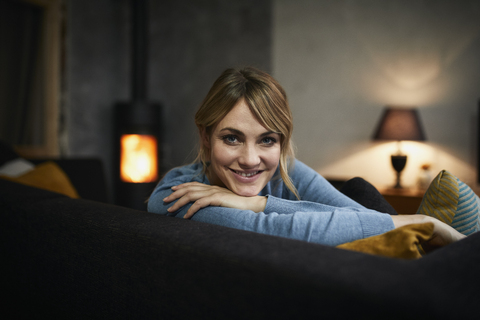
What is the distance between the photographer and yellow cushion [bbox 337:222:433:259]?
22.3 inches

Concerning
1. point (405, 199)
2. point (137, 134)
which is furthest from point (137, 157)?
point (405, 199)

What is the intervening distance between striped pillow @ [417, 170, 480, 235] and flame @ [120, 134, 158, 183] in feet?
10.6

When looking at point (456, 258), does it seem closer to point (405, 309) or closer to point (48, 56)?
point (405, 309)

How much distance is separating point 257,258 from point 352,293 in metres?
0.16

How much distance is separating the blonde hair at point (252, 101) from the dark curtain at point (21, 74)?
10.8 feet

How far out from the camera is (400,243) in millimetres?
582

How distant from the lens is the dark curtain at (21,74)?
3393 millimetres

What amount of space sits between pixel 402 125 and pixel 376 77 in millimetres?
636

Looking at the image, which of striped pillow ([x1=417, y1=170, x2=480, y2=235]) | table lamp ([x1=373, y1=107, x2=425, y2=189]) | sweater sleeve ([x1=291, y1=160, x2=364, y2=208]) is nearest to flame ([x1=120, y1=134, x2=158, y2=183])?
table lamp ([x1=373, y1=107, x2=425, y2=189])

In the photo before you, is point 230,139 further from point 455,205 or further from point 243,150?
point 455,205

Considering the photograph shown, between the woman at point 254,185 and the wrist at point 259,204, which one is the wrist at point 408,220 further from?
the wrist at point 259,204

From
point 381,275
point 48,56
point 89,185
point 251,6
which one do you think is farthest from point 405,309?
point 48,56

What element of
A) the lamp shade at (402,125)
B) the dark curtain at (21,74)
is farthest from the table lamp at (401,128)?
the dark curtain at (21,74)

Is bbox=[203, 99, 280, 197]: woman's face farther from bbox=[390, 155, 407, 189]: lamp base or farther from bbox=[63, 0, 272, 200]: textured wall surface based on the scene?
bbox=[63, 0, 272, 200]: textured wall surface
